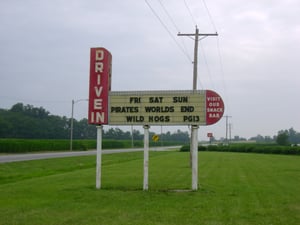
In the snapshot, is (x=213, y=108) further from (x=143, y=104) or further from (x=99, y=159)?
(x=99, y=159)

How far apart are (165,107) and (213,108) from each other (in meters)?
1.71

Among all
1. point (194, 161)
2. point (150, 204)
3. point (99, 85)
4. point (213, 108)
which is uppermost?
point (99, 85)

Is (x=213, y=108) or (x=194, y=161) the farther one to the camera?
(x=194, y=161)

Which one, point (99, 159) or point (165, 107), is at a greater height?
point (165, 107)

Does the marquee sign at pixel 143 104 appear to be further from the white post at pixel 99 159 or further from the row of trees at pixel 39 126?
the row of trees at pixel 39 126

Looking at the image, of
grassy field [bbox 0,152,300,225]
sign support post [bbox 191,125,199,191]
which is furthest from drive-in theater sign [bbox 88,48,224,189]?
grassy field [bbox 0,152,300,225]

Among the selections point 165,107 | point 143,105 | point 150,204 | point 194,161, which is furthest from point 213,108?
point 150,204

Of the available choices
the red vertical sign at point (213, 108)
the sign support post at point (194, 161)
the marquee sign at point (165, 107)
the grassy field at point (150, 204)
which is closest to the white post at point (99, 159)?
the grassy field at point (150, 204)

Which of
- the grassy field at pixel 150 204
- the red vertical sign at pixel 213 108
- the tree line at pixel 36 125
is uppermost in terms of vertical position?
the tree line at pixel 36 125

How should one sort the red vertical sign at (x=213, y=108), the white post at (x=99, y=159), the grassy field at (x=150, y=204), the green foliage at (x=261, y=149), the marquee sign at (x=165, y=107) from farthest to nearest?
the green foliage at (x=261, y=149)
the white post at (x=99, y=159)
the marquee sign at (x=165, y=107)
the red vertical sign at (x=213, y=108)
the grassy field at (x=150, y=204)

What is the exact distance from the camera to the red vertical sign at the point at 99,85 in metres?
15.3

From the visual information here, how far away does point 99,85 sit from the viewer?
604 inches

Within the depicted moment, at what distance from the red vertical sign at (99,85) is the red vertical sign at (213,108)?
3697 mm

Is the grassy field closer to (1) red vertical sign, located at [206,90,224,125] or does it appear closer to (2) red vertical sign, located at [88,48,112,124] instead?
(1) red vertical sign, located at [206,90,224,125]
